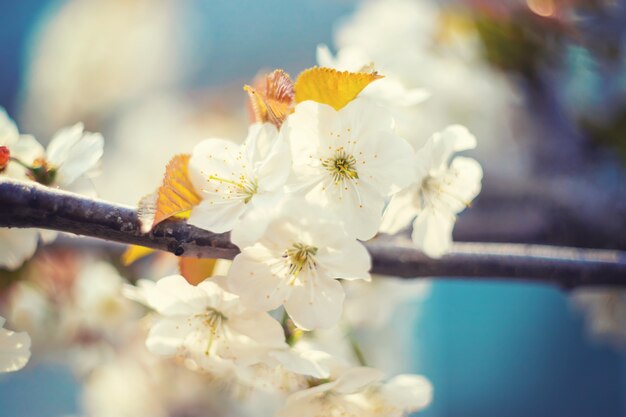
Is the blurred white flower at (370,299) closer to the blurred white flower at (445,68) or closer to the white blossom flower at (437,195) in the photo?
the blurred white flower at (445,68)

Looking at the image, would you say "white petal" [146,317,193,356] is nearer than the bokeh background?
Yes

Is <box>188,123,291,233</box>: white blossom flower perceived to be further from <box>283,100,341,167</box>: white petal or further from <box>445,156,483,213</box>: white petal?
<box>445,156,483,213</box>: white petal

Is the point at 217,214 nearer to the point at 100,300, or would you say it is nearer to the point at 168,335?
the point at 168,335

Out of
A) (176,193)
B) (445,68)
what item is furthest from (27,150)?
(445,68)

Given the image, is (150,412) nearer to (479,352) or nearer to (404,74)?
(404,74)

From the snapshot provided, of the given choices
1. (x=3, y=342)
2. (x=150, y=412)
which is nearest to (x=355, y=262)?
(x=3, y=342)

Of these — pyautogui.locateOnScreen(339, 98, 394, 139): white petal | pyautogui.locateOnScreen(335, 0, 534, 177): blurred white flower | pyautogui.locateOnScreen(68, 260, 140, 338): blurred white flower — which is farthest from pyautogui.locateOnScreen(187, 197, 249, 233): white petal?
pyautogui.locateOnScreen(335, 0, 534, 177): blurred white flower
